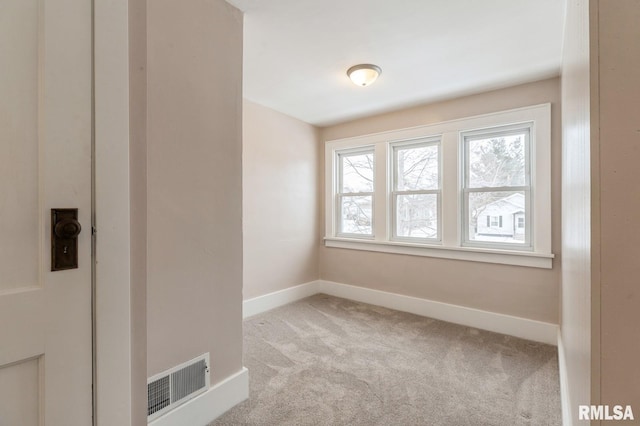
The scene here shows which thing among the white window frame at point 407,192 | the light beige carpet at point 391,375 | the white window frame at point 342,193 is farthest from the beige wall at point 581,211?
the white window frame at point 342,193

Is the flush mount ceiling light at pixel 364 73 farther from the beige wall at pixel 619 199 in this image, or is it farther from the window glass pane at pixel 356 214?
the beige wall at pixel 619 199

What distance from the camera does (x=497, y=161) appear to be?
3.00m

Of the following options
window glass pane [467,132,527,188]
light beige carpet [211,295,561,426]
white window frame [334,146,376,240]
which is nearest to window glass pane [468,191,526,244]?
window glass pane [467,132,527,188]

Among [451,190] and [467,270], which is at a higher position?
[451,190]

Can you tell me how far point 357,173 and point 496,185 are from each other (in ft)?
5.63

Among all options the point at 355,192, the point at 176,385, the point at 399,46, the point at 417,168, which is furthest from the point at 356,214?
the point at 176,385

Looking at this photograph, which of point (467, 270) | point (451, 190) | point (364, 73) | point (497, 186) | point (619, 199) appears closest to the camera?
point (619, 199)

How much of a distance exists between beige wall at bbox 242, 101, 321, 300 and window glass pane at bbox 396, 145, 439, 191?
121 cm

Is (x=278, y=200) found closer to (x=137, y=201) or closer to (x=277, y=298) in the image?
(x=277, y=298)

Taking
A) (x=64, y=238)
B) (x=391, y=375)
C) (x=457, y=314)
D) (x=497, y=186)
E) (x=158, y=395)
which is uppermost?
(x=497, y=186)

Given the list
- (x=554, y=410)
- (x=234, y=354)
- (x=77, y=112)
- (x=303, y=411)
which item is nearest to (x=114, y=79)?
(x=77, y=112)

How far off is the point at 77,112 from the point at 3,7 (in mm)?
265

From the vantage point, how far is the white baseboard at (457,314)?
2668 millimetres

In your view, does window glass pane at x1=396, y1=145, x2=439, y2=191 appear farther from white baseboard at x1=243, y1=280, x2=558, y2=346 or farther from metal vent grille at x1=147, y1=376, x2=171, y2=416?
metal vent grille at x1=147, y1=376, x2=171, y2=416
